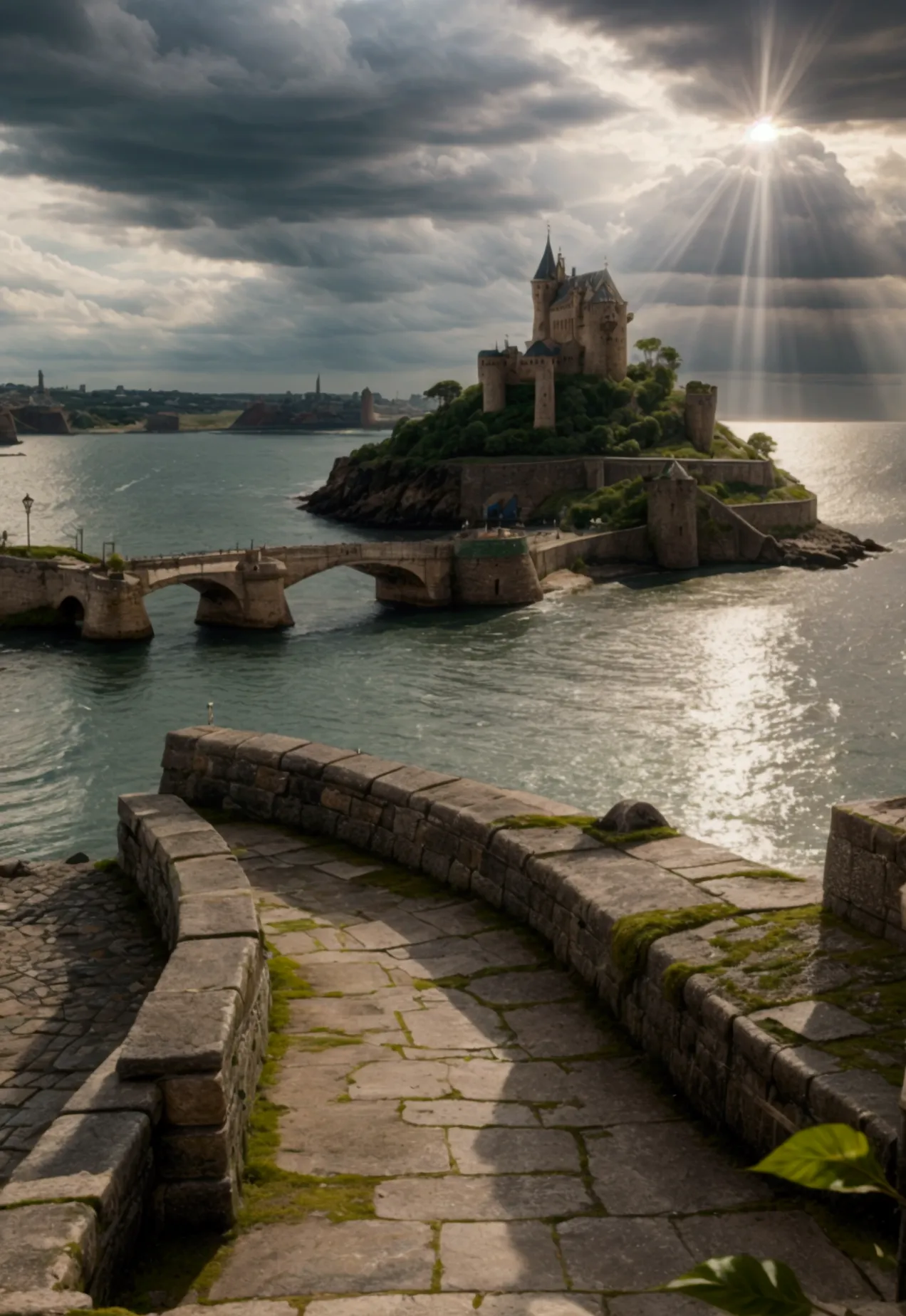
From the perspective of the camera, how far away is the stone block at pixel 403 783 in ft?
33.4

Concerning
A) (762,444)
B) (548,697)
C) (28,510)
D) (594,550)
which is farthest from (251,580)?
(762,444)

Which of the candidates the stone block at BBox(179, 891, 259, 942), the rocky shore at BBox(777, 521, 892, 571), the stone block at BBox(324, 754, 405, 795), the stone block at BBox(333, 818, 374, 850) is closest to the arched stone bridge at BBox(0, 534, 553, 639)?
the rocky shore at BBox(777, 521, 892, 571)

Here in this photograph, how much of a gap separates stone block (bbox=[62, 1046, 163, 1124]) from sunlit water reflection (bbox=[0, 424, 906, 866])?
88.2 feet

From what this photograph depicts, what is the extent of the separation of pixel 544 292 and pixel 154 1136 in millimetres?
127955

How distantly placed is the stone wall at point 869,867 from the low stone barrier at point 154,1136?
10.2 feet

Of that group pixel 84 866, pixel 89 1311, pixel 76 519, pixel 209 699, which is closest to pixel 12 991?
pixel 84 866

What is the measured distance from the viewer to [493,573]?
69.4 meters

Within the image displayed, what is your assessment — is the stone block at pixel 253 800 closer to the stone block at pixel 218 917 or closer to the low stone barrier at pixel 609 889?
the low stone barrier at pixel 609 889

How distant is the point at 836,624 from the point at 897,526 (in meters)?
59.4

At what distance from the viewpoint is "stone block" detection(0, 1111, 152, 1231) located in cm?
461

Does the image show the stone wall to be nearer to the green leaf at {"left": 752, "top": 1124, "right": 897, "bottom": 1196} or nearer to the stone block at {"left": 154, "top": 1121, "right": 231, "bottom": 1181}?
the stone block at {"left": 154, "top": 1121, "right": 231, "bottom": 1181}

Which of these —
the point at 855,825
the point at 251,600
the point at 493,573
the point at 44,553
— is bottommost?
the point at 251,600

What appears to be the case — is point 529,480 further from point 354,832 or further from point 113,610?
point 354,832

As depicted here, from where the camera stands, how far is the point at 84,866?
1126 centimetres
